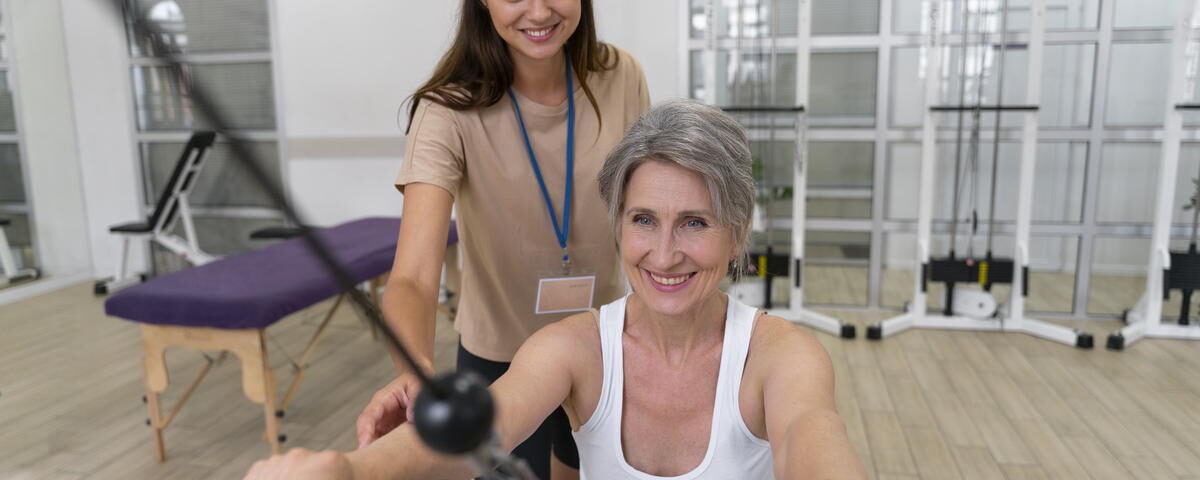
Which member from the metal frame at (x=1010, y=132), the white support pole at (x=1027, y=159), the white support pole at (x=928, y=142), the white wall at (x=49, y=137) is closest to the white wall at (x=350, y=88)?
the metal frame at (x=1010, y=132)

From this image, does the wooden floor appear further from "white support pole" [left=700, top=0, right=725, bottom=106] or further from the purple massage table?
"white support pole" [left=700, top=0, right=725, bottom=106]

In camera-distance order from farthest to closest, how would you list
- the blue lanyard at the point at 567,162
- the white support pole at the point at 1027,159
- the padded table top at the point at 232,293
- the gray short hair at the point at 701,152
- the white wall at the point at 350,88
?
the white wall at the point at 350,88, the white support pole at the point at 1027,159, the padded table top at the point at 232,293, the blue lanyard at the point at 567,162, the gray short hair at the point at 701,152

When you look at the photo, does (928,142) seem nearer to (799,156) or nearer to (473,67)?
(799,156)

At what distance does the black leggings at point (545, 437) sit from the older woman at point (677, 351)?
254 mm

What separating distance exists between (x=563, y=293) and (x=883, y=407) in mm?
1971

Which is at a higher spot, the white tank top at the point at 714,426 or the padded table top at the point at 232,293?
the white tank top at the point at 714,426

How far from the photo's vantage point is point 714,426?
122 cm

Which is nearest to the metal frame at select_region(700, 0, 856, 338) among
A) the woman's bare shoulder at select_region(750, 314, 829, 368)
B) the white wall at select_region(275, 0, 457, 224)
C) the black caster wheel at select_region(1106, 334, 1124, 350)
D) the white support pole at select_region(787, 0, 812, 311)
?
the white support pole at select_region(787, 0, 812, 311)

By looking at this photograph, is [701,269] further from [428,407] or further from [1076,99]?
[1076,99]

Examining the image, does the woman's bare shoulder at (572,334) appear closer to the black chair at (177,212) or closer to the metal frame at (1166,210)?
the metal frame at (1166,210)

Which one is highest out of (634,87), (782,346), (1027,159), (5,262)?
(634,87)

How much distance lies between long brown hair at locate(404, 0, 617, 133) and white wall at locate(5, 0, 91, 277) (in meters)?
4.86

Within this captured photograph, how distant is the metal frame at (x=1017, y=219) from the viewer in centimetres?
370

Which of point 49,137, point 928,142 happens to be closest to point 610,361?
point 928,142
